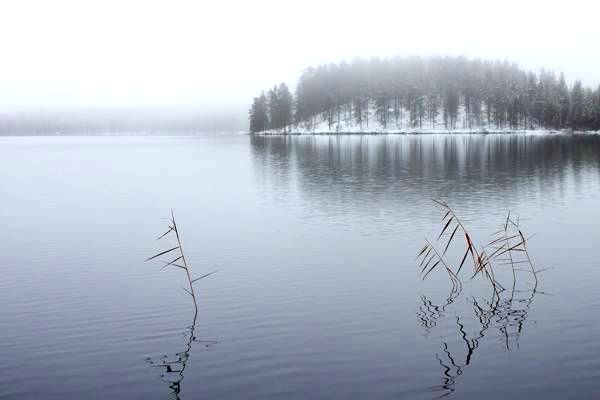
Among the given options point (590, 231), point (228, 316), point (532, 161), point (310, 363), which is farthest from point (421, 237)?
point (532, 161)

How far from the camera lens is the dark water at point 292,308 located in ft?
50.3

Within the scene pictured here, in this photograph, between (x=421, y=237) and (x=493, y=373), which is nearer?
(x=493, y=373)

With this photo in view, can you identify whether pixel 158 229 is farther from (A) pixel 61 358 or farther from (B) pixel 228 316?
(A) pixel 61 358

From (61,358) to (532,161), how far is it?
7934 cm

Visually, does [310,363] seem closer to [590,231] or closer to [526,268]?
[526,268]

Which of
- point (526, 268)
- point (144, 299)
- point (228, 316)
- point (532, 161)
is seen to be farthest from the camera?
point (532, 161)

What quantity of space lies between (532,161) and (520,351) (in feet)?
241

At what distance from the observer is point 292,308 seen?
2127cm

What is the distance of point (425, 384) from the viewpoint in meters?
15.0

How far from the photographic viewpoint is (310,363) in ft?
53.5

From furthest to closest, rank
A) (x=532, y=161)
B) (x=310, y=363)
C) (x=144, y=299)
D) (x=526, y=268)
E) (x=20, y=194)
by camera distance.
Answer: (x=532, y=161), (x=20, y=194), (x=526, y=268), (x=144, y=299), (x=310, y=363)

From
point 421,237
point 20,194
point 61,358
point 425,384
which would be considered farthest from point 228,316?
point 20,194

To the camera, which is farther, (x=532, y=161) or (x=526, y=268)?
(x=532, y=161)

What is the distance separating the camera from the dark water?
1534 cm
